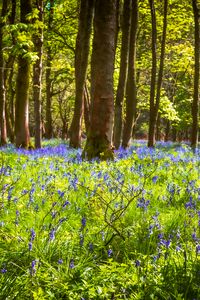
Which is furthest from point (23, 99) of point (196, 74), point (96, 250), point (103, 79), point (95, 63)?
point (96, 250)

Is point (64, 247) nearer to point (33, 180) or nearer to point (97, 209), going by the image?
point (97, 209)

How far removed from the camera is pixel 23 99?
41.4 feet

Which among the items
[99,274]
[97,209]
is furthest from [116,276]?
[97,209]

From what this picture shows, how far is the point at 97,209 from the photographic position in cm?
429

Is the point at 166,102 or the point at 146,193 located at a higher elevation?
the point at 166,102

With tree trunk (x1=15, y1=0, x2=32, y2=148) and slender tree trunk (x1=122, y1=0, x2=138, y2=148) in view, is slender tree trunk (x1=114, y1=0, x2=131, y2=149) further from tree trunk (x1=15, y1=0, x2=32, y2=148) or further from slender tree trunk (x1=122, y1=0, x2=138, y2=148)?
tree trunk (x1=15, y1=0, x2=32, y2=148)

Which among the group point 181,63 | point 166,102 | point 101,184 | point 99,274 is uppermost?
point 181,63

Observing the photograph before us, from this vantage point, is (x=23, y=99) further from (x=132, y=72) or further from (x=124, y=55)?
(x=132, y=72)

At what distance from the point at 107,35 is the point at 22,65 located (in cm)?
488

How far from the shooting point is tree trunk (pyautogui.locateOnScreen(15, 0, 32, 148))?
1259 cm

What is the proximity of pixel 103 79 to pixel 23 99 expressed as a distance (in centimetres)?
463

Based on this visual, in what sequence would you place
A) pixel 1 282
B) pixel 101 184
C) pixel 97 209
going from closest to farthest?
pixel 1 282 < pixel 97 209 < pixel 101 184

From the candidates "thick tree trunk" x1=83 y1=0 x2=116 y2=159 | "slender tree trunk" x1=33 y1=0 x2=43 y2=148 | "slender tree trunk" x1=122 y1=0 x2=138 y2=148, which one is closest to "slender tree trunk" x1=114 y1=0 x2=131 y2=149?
"slender tree trunk" x1=122 y1=0 x2=138 y2=148

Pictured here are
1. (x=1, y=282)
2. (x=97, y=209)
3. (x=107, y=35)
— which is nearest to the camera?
(x=1, y=282)
